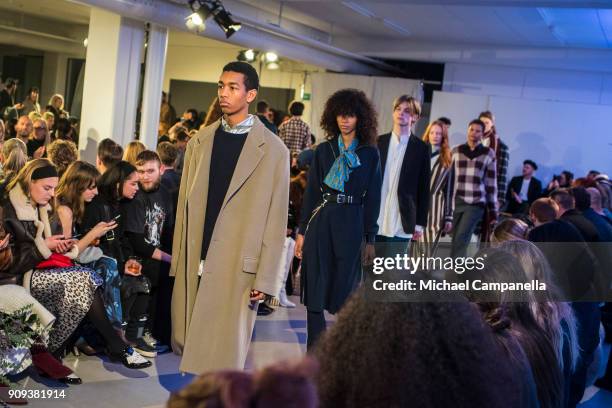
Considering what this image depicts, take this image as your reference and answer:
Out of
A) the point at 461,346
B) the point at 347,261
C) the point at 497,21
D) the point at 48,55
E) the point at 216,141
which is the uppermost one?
the point at 497,21

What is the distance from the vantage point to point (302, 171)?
6848 millimetres

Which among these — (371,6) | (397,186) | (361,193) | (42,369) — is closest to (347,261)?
(361,193)

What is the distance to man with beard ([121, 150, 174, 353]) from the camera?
440cm

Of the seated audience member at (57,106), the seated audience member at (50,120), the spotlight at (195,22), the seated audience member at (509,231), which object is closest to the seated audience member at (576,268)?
the seated audience member at (509,231)

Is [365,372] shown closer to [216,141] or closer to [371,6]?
[216,141]

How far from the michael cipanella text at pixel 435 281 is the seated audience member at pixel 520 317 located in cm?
1

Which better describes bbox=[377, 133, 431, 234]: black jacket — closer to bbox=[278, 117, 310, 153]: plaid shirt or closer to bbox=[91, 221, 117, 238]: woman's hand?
bbox=[91, 221, 117, 238]: woman's hand

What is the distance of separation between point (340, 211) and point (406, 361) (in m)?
2.97

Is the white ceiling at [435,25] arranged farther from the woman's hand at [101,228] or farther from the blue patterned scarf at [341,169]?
the blue patterned scarf at [341,169]

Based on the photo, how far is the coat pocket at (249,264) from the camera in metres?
3.32

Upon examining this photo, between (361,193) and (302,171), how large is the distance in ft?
8.53

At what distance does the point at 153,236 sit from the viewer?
14.8 ft

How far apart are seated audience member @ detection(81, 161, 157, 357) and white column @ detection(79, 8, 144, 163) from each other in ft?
12.6

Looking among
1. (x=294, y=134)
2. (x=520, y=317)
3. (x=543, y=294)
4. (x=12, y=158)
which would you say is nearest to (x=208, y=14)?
(x=294, y=134)
